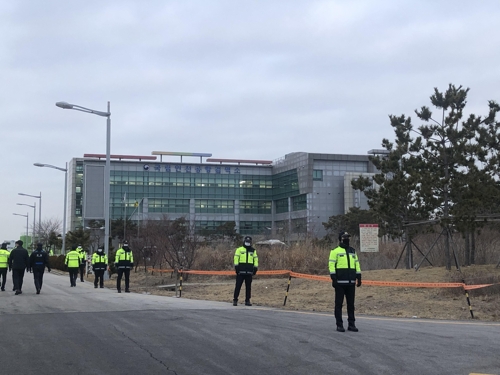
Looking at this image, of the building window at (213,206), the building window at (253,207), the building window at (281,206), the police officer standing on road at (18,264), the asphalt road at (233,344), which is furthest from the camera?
the building window at (253,207)

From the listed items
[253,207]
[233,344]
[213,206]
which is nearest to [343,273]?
[233,344]

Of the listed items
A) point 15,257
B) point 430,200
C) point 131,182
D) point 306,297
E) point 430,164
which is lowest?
point 306,297

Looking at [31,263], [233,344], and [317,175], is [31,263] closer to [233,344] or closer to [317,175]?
[233,344]

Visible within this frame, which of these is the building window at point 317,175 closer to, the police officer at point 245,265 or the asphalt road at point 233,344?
the police officer at point 245,265

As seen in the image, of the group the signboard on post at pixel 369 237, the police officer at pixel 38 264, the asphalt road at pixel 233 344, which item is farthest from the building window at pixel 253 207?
the asphalt road at pixel 233 344

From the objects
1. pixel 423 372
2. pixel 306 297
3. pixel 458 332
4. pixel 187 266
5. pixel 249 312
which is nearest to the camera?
pixel 423 372

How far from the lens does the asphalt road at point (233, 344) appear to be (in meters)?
7.57

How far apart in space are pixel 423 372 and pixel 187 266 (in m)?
22.6

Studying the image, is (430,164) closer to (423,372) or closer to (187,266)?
(187,266)

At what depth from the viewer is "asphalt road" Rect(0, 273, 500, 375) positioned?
24.8ft

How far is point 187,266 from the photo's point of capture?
29.3 m

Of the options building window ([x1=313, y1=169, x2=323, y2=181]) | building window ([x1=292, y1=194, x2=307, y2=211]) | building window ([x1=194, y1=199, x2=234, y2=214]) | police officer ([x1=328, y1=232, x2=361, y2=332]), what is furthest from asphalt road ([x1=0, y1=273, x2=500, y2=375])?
building window ([x1=194, y1=199, x2=234, y2=214])

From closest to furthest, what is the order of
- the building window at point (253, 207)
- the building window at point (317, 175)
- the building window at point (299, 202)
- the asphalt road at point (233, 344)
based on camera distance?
the asphalt road at point (233, 344) → the building window at point (317, 175) → the building window at point (299, 202) → the building window at point (253, 207)

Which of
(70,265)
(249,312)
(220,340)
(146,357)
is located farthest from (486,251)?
(146,357)
